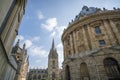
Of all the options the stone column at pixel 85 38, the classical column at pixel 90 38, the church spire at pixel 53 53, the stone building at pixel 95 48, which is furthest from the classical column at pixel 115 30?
the church spire at pixel 53 53

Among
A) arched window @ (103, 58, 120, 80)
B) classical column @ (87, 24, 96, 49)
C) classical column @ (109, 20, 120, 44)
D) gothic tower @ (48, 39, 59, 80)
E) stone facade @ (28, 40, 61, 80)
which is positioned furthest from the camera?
stone facade @ (28, 40, 61, 80)

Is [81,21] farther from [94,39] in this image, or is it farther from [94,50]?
[94,50]

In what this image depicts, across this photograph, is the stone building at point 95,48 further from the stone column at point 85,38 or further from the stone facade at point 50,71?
the stone facade at point 50,71

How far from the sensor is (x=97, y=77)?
15336 millimetres

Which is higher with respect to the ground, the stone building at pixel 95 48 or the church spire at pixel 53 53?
the church spire at pixel 53 53

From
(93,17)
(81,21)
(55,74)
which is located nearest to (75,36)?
(81,21)

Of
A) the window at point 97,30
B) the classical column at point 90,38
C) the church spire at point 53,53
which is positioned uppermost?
the church spire at point 53,53

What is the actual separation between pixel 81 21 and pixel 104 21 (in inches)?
186

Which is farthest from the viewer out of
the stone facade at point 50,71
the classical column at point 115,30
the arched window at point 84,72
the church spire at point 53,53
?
the church spire at point 53,53

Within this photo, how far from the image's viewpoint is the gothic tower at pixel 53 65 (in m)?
67.4

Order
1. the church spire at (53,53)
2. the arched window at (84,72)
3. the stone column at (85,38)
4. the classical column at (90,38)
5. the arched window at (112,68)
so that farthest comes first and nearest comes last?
the church spire at (53,53) → the stone column at (85,38) → the classical column at (90,38) → the arched window at (84,72) → the arched window at (112,68)

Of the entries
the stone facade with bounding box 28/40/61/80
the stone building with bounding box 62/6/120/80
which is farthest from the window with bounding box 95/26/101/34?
the stone facade with bounding box 28/40/61/80

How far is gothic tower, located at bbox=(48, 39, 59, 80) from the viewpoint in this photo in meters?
67.4

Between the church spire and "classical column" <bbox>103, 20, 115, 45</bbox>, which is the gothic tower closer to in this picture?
the church spire
